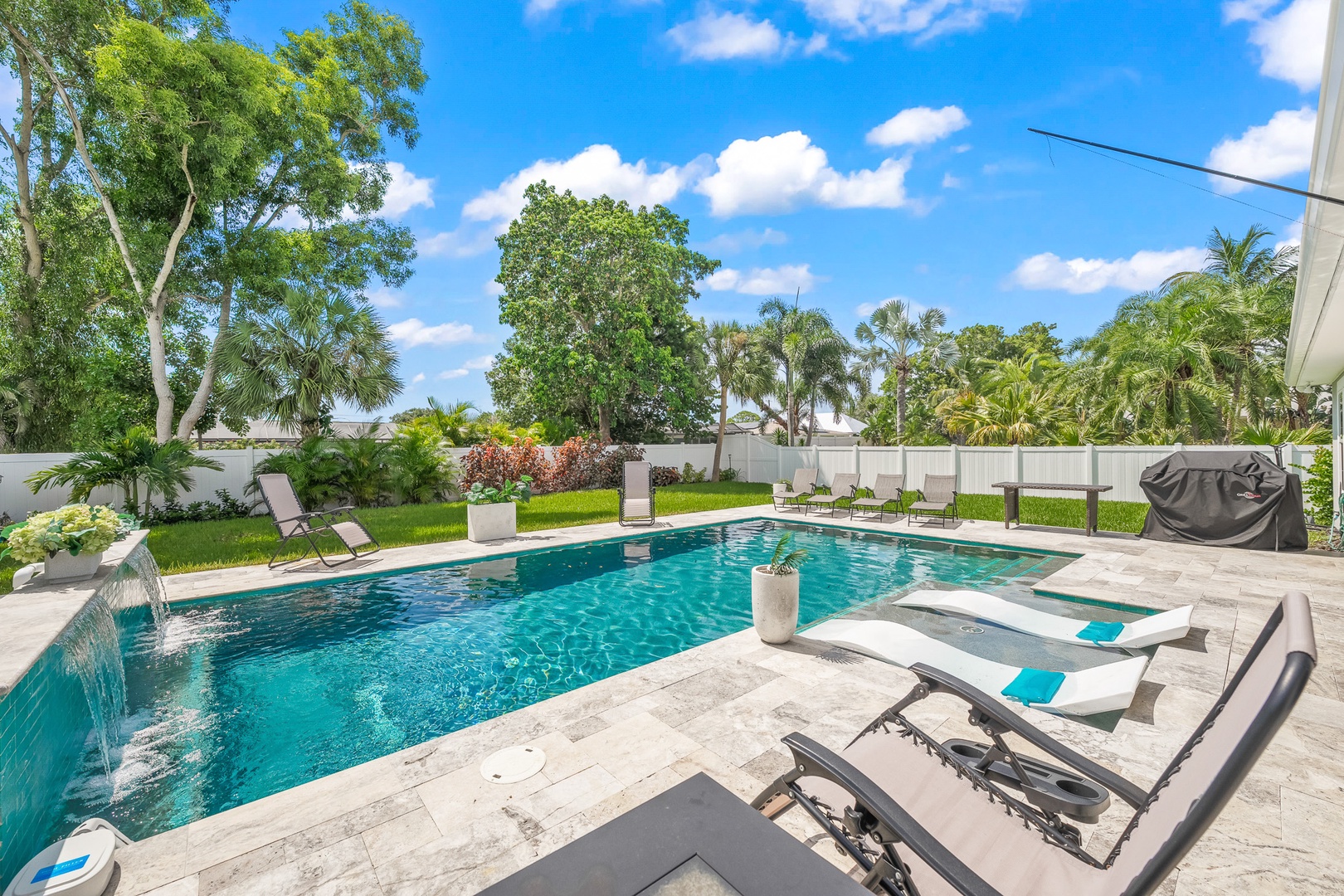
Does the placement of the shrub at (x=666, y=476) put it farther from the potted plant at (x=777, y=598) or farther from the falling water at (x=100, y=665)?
the falling water at (x=100, y=665)

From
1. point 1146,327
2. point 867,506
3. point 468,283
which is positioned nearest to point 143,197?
point 468,283

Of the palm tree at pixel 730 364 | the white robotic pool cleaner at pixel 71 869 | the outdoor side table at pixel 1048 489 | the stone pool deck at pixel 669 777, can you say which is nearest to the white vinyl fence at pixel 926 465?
the palm tree at pixel 730 364

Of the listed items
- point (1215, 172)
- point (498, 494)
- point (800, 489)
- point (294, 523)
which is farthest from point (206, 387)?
point (1215, 172)

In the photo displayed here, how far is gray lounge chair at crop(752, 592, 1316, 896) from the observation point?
108cm

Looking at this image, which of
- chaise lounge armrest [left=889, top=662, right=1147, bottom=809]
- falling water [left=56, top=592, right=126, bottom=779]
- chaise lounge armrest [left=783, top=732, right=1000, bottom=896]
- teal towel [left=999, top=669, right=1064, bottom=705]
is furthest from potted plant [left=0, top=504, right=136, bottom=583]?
teal towel [left=999, top=669, right=1064, bottom=705]

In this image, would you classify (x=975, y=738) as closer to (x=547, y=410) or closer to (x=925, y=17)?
(x=925, y=17)

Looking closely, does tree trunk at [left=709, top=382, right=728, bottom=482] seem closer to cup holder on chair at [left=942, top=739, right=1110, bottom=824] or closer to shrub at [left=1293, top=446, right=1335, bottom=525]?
shrub at [left=1293, top=446, right=1335, bottom=525]

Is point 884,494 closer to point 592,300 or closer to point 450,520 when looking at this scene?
point 450,520

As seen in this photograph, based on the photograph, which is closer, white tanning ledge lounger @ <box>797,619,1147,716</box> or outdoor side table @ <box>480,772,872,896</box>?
outdoor side table @ <box>480,772,872,896</box>

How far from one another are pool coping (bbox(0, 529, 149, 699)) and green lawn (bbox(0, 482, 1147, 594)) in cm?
341

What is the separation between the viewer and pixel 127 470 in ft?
32.9

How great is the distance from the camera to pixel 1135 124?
13.8ft

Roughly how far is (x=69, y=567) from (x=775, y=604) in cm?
534

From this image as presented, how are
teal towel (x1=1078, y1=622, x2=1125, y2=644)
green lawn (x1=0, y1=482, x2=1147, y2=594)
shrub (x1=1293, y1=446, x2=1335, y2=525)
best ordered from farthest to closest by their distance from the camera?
shrub (x1=1293, y1=446, x2=1335, y2=525)
green lawn (x1=0, y1=482, x2=1147, y2=594)
teal towel (x1=1078, y1=622, x2=1125, y2=644)
